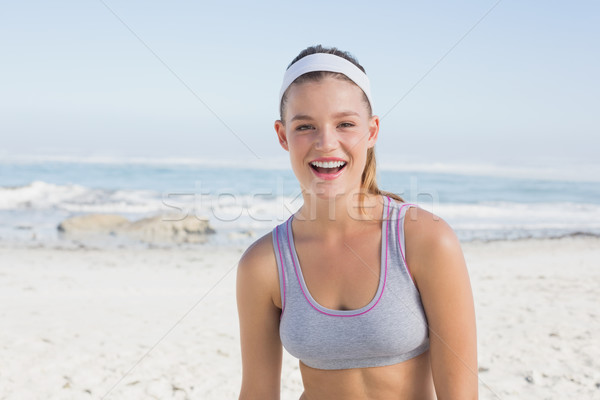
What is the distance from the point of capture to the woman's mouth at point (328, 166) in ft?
6.97

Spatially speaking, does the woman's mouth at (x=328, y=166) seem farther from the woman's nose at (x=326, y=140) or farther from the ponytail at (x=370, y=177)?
the ponytail at (x=370, y=177)

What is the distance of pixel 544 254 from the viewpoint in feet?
34.3

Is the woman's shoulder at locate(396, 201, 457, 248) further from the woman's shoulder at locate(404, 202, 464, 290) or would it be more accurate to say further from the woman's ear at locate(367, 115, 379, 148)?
the woman's ear at locate(367, 115, 379, 148)

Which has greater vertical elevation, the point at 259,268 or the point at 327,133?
the point at 327,133

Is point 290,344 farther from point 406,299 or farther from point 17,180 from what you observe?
point 17,180

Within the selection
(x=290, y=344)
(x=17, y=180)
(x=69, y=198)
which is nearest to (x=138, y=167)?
(x=17, y=180)

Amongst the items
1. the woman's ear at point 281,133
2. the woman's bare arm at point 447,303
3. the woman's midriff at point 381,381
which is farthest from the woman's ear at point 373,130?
the woman's midriff at point 381,381

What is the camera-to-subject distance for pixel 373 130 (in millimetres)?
2305

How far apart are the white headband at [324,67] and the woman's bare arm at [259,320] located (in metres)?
0.71

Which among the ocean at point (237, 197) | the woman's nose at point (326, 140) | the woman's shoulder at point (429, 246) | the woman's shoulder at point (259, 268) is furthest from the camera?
the ocean at point (237, 197)

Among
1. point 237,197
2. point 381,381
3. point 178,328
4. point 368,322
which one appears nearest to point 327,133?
point 368,322

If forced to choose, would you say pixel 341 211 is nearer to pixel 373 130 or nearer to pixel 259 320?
pixel 373 130

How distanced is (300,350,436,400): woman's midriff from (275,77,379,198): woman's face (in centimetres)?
73

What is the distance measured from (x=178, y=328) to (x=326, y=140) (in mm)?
4165
